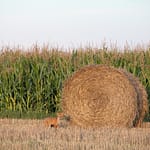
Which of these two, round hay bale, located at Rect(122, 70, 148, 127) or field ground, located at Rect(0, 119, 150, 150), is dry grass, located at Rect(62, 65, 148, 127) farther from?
field ground, located at Rect(0, 119, 150, 150)

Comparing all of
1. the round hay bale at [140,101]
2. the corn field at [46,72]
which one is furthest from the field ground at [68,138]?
the corn field at [46,72]

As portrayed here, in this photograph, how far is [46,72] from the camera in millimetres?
17625

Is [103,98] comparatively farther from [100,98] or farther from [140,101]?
[140,101]

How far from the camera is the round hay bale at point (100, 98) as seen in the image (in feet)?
45.2

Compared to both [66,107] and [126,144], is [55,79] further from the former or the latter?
[126,144]

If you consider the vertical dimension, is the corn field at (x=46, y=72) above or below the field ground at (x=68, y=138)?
above

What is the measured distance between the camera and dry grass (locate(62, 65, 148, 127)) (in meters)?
13.8

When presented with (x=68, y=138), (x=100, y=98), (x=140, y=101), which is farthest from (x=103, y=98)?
(x=68, y=138)

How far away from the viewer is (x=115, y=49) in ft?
58.6

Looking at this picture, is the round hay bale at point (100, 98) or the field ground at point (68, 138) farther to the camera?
the round hay bale at point (100, 98)

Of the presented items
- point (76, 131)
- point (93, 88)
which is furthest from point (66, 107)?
point (76, 131)

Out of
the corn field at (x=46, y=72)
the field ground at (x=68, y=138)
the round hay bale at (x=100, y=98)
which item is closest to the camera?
the field ground at (x=68, y=138)

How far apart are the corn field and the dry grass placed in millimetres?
2501

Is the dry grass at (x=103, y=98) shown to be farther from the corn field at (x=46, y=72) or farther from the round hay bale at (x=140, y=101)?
the corn field at (x=46, y=72)
